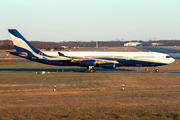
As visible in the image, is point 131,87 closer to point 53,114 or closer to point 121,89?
point 121,89

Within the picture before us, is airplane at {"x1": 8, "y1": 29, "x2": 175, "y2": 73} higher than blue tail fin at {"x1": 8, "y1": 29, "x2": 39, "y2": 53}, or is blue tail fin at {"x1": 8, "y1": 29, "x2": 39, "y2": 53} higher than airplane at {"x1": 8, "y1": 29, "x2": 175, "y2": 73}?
blue tail fin at {"x1": 8, "y1": 29, "x2": 39, "y2": 53}

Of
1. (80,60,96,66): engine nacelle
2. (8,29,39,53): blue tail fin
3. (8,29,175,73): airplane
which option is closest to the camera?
(80,60,96,66): engine nacelle

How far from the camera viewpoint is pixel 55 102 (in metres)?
17.8

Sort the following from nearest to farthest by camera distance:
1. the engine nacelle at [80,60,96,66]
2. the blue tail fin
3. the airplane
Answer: the engine nacelle at [80,60,96,66] < the airplane < the blue tail fin

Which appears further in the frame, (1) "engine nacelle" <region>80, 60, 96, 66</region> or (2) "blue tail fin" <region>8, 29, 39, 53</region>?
(2) "blue tail fin" <region>8, 29, 39, 53</region>

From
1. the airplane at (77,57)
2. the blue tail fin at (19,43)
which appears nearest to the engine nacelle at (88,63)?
the airplane at (77,57)

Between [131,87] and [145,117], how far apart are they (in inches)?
521

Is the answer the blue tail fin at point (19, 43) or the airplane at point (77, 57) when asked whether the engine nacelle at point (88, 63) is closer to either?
the airplane at point (77, 57)

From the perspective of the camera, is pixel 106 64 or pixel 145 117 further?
pixel 106 64

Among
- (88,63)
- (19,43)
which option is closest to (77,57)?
(88,63)

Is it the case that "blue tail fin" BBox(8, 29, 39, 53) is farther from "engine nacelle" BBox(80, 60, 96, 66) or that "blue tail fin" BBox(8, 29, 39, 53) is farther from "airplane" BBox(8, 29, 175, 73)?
"engine nacelle" BBox(80, 60, 96, 66)

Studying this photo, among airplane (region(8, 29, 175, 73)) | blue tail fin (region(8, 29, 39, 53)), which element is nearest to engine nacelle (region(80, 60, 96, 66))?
airplane (region(8, 29, 175, 73))

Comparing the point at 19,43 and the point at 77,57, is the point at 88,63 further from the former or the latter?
the point at 19,43

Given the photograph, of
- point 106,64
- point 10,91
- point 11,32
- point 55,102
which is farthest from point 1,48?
point 55,102
